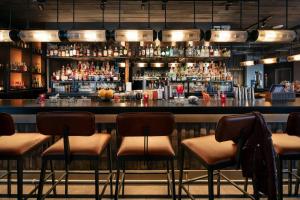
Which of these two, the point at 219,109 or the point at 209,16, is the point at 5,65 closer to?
the point at 209,16

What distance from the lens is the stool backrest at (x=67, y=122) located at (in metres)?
2.43

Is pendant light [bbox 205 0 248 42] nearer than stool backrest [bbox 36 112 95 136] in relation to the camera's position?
No

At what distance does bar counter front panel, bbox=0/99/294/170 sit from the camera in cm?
337

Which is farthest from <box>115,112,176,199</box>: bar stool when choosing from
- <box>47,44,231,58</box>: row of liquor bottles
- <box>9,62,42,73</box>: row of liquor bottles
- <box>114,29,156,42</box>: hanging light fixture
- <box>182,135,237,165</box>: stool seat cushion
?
<box>9,62,42,73</box>: row of liquor bottles

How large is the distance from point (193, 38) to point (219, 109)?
198 cm

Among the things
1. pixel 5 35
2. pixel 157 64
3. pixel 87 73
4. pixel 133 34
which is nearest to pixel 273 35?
pixel 133 34

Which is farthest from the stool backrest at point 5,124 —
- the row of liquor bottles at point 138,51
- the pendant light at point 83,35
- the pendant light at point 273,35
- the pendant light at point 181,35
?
the row of liquor bottles at point 138,51

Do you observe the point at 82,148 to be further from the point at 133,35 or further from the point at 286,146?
the point at 133,35

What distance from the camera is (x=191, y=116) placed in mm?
3590

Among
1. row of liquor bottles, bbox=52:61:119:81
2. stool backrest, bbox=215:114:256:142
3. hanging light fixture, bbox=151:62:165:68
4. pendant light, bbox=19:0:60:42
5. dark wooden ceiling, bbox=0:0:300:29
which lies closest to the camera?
stool backrest, bbox=215:114:256:142

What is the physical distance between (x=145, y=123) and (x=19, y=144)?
1098 mm

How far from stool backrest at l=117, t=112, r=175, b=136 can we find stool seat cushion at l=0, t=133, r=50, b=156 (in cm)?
84

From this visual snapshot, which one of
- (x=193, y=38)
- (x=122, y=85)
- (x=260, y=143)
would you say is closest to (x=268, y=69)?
(x=122, y=85)

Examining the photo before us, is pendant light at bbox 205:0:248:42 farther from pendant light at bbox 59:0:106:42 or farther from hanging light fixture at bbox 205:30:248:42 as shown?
pendant light at bbox 59:0:106:42
